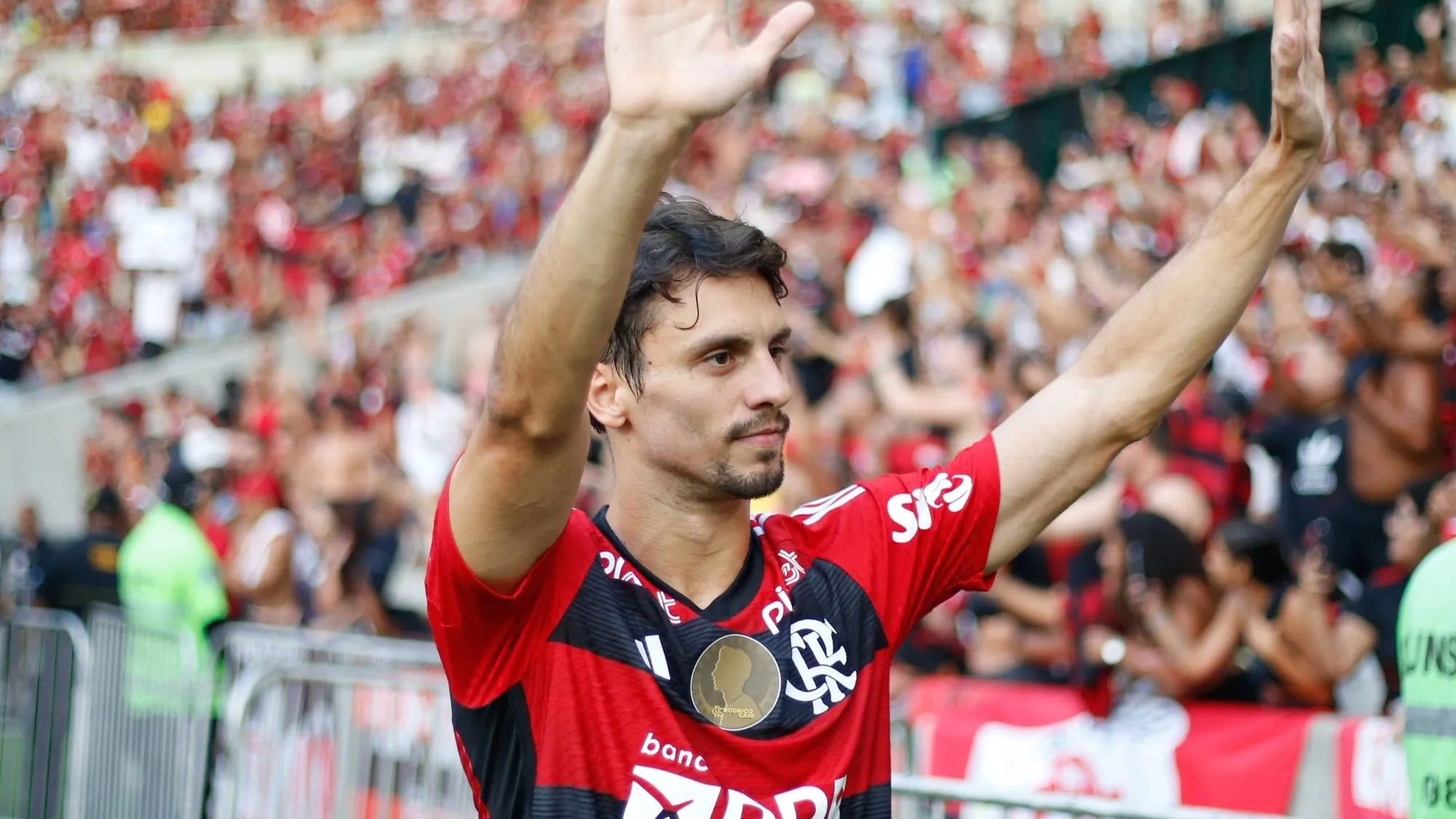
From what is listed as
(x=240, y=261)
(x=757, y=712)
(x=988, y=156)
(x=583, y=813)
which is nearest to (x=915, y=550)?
(x=757, y=712)

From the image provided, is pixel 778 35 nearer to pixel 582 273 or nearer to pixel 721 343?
pixel 582 273

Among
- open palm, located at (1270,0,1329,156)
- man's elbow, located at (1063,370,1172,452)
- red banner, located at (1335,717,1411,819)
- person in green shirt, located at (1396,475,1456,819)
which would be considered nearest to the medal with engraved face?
man's elbow, located at (1063,370,1172,452)

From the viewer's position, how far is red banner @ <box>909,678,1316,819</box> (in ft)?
19.1

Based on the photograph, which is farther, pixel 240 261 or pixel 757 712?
pixel 240 261

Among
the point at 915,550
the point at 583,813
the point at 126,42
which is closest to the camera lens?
the point at 583,813

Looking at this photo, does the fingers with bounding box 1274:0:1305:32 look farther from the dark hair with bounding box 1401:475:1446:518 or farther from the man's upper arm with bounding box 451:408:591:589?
the dark hair with bounding box 1401:475:1446:518

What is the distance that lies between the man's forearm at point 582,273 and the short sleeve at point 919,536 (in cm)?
86

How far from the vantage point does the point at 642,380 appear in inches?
117

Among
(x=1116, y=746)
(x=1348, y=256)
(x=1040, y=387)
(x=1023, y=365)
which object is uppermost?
(x=1348, y=256)

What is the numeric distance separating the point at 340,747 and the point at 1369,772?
4023 millimetres

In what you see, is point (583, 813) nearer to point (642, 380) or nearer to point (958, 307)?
point (642, 380)

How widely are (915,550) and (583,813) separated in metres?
0.80

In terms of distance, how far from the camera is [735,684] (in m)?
2.86

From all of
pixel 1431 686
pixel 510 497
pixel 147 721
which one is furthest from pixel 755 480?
pixel 147 721
